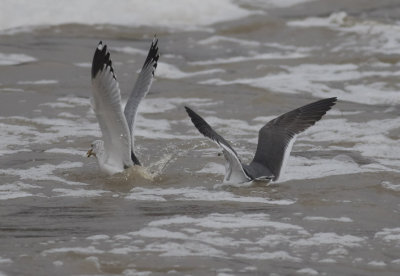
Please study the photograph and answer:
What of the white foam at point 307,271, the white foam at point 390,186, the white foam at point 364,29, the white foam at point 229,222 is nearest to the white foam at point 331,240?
the white foam at point 229,222

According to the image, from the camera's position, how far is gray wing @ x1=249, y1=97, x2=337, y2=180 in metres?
7.80

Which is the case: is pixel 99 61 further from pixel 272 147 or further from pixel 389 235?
pixel 389 235

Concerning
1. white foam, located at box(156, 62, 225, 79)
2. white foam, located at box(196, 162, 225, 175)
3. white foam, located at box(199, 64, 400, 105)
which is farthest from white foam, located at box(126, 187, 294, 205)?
white foam, located at box(156, 62, 225, 79)

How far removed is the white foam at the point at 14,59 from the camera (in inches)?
503

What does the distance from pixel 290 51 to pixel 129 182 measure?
6.44 metres

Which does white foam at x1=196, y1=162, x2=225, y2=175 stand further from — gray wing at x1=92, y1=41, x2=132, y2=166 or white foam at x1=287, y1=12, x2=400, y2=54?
white foam at x1=287, y1=12, x2=400, y2=54

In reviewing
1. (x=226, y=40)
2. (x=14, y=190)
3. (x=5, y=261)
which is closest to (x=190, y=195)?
(x=14, y=190)

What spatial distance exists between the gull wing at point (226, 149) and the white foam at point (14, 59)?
19.6 ft

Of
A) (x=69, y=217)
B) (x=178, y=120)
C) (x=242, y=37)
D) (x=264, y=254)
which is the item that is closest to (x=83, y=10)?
(x=242, y=37)

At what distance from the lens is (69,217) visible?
261 inches

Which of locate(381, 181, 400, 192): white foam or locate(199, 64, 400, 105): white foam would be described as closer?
locate(381, 181, 400, 192): white foam

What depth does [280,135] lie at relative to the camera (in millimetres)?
7949

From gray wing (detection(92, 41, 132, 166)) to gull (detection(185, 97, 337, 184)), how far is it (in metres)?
0.70

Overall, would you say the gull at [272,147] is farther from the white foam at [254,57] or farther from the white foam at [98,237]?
the white foam at [254,57]
